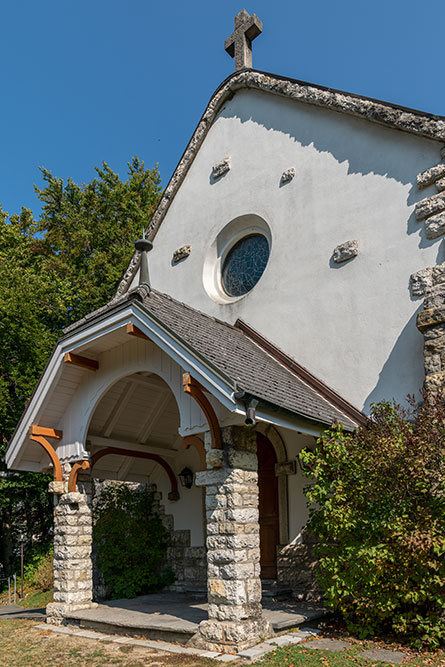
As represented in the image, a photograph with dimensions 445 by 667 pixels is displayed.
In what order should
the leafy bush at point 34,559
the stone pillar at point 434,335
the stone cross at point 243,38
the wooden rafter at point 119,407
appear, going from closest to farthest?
1. the stone pillar at point 434,335
2. the wooden rafter at point 119,407
3. the stone cross at point 243,38
4. the leafy bush at point 34,559

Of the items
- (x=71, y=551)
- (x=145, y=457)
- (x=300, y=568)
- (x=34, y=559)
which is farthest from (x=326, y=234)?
(x=34, y=559)

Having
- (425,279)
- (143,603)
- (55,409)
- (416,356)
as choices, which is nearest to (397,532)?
(416,356)

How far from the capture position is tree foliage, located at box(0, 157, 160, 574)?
51.8 ft

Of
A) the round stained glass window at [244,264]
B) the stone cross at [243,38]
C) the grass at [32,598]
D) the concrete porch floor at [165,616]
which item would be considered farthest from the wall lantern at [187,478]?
the stone cross at [243,38]

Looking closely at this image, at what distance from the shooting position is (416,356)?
767cm

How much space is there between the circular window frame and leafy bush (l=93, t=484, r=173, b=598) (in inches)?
171

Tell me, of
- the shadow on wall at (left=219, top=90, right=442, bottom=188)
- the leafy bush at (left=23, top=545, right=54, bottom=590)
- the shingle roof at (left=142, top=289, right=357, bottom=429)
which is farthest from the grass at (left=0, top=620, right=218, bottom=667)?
the leafy bush at (left=23, top=545, right=54, bottom=590)

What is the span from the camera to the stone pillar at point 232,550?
6.18 meters

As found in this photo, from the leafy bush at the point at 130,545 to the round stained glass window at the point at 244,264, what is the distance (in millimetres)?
4605

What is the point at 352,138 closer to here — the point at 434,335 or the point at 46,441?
the point at 434,335

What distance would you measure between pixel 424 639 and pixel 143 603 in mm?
4893

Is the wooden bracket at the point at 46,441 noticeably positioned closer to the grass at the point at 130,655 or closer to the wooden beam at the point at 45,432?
the wooden beam at the point at 45,432

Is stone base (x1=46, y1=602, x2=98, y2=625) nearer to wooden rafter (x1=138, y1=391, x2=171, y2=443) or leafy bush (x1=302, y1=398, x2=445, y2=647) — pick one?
wooden rafter (x1=138, y1=391, x2=171, y2=443)

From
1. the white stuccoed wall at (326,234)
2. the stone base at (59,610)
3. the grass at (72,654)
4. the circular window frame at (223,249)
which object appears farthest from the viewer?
the circular window frame at (223,249)
